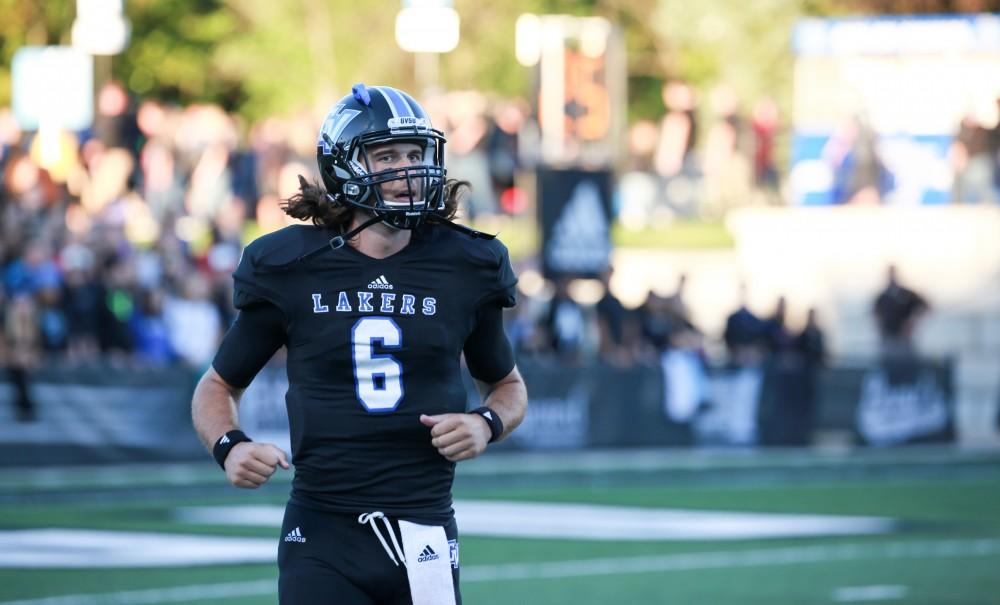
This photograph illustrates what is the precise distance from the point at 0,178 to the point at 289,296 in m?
15.8

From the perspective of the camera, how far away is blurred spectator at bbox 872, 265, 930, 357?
22.4m

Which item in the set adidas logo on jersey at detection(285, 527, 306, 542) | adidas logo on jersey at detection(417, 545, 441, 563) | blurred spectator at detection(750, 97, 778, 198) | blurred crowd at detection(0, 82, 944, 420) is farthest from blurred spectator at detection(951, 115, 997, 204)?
adidas logo on jersey at detection(285, 527, 306, 542)

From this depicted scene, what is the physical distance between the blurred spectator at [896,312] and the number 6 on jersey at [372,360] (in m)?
Result: 17.6

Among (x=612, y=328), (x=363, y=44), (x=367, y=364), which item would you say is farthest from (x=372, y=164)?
(x=363, y=44)

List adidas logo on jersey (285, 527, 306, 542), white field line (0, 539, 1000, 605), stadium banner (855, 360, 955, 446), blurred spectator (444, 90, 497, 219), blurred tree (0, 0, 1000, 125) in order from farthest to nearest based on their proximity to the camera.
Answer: blurred tree (0, 0, 1000, 125) → blurred spectator (444, 90, 497, 219) → stadium banner (855, 360, 955, 446) → white field line (0, 539, 1000, 605) → adidas logo on jersey (285, 527, 306, 542)

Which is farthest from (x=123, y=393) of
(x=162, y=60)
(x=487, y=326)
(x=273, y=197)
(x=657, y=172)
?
(x=162, y=60)

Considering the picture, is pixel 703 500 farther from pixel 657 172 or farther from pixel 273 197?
pixel 657 172

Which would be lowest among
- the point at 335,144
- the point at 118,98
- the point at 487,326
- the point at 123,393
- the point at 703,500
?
the point at 703,500

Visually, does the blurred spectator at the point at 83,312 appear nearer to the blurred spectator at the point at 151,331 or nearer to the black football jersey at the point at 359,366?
the blurred spectator at the point at 151,331

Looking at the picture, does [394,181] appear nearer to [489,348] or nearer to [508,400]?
[489,348]

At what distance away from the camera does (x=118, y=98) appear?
22.8 m

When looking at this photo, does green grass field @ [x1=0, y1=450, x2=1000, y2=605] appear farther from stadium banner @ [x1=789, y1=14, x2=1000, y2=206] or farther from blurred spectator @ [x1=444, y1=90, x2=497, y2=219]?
blurred spectator @ [x1=444, y1=90, x2=497, y2=219]

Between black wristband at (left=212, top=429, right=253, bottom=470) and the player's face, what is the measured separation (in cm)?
81

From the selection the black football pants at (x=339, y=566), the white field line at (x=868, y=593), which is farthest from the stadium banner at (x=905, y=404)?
the black football pants at (x=339, y=566)
